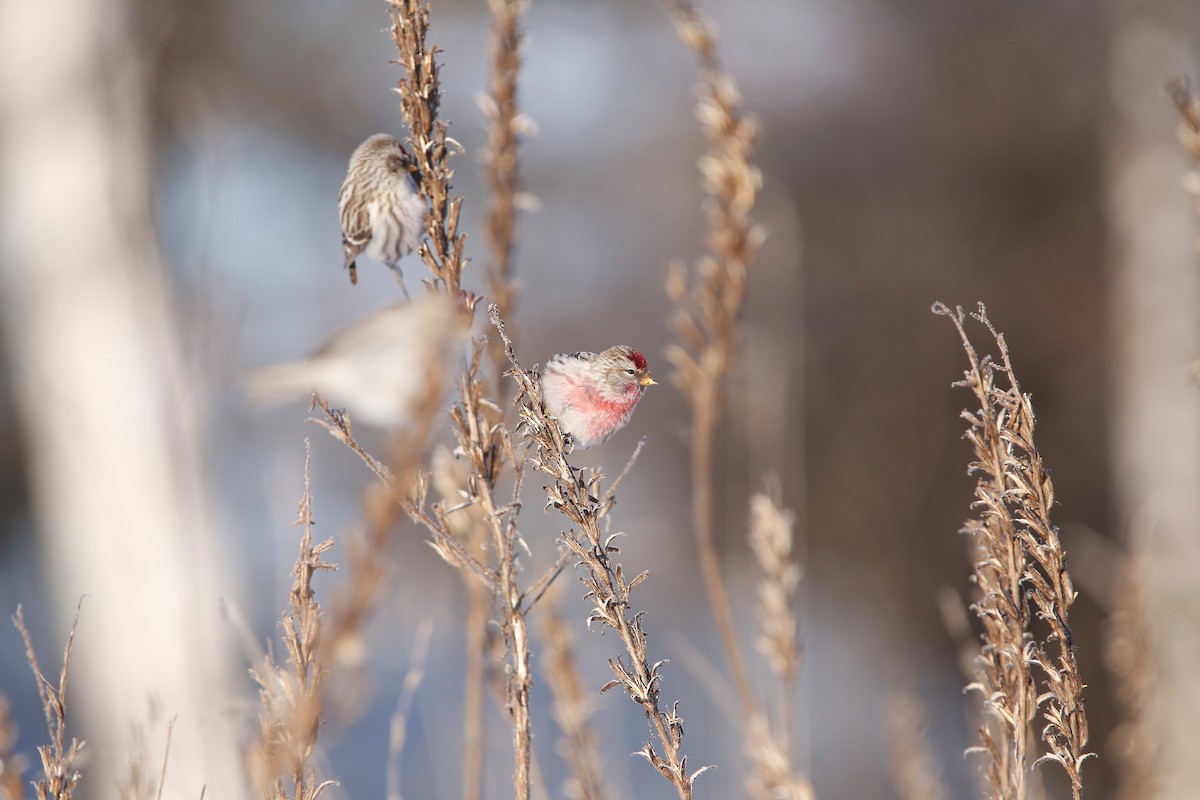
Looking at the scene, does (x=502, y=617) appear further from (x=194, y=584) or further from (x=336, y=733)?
(x=194, y=584)

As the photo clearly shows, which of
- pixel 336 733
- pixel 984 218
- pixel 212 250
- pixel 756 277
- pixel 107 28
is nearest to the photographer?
pixel 336 733

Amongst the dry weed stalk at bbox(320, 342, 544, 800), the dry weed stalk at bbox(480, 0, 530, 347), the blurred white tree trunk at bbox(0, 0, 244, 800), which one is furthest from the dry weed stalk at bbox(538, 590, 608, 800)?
the blurred white tree trunk at bbox(0, 0, 244, 800)

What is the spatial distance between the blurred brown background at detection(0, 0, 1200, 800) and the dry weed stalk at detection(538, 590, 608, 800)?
3.15m

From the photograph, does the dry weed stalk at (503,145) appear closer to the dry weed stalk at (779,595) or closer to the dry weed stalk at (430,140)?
the dry weed stalk at (430,140)

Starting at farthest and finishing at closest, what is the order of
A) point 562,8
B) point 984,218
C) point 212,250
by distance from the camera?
point 562,8, point 984,218, point 212,250

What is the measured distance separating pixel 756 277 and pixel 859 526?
5.62 ft

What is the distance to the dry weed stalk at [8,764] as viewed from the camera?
3.26ft

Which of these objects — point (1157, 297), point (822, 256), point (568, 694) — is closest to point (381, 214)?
point (568, 694)

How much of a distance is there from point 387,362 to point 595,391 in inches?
7.6

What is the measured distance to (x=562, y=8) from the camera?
263 inches

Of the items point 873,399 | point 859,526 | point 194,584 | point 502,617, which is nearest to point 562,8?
point 873,399

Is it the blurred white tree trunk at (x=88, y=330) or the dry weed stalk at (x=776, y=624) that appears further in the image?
the blurred white tree trunk at (x=88, y=330)

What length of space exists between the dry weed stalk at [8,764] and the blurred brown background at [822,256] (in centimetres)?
350

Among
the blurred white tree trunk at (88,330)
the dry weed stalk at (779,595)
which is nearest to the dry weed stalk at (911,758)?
the dry weed stalk at (779,595)
